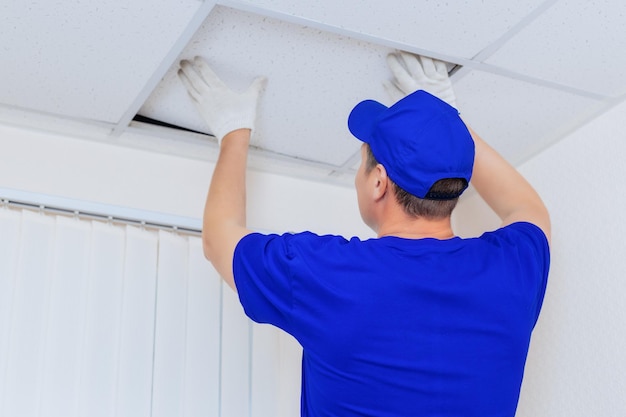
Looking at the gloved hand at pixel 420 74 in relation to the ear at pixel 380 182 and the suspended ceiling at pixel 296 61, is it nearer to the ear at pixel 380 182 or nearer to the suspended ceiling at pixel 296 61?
the suspended ceiling at pixel 296 61

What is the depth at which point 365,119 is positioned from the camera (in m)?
1.43

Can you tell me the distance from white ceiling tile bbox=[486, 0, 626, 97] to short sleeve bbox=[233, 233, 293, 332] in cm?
69

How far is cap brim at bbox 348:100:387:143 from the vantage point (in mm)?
1401

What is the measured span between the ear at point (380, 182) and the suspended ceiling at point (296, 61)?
0.31 metres

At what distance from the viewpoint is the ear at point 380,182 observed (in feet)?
4.42

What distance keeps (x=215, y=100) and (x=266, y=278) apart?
0.53m

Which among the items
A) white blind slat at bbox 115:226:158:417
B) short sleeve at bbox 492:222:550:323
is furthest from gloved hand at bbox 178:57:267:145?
short sleeve at bbox 492:222:550:323

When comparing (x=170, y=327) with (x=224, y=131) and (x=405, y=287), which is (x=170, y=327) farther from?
(x=405, y=287)

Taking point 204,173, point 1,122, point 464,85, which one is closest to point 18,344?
point 1,122

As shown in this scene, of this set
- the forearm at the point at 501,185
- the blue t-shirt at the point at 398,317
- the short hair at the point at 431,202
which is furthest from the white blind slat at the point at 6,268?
the forearm at the point at 501,185

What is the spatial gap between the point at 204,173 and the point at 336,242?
33.1 inches

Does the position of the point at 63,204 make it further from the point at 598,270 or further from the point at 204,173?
the point at 598,270

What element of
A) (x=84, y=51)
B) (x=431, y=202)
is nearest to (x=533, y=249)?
(x=431, y=202)

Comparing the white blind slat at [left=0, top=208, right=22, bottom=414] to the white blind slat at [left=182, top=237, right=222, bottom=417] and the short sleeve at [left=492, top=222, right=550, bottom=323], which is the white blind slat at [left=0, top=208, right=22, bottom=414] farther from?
the short sleeve at [left=492, top=222, right=550, bottom=323]
